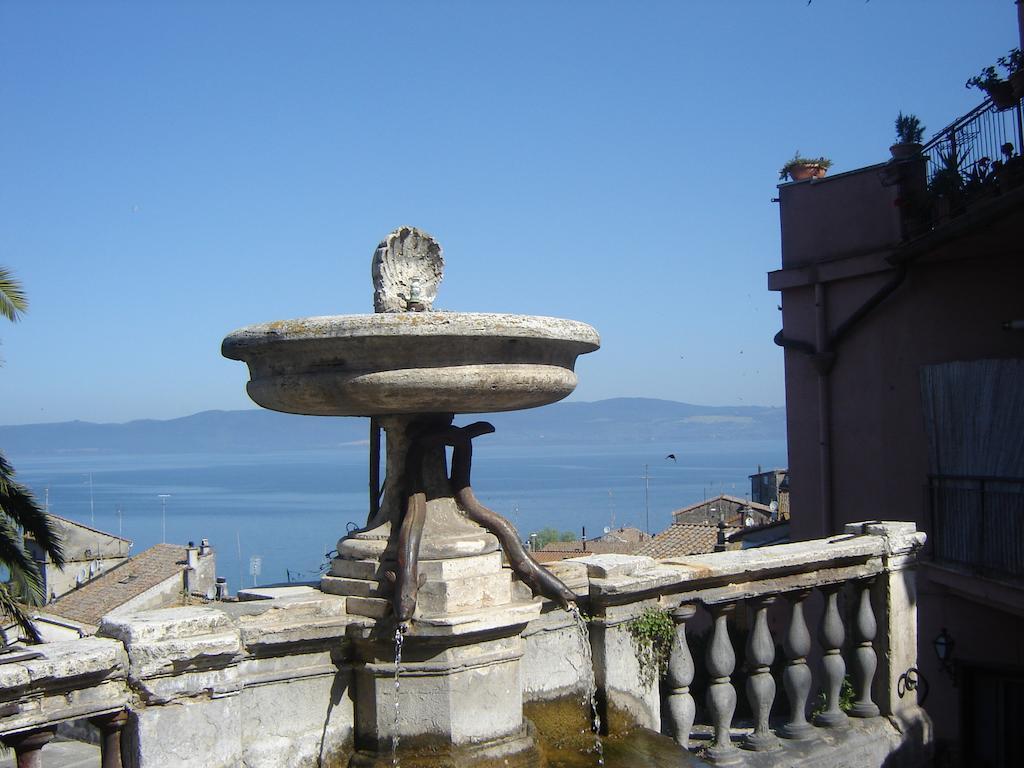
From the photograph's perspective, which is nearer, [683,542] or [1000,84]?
[1000,84]

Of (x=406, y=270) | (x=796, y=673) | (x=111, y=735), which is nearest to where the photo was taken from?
(x=111, y=735)

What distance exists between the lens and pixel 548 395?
4.11 m

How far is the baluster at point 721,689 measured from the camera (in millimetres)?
4590

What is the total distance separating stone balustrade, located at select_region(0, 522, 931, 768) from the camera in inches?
125

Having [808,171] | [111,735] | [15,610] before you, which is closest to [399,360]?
[111,735]

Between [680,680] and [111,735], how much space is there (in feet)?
8.19

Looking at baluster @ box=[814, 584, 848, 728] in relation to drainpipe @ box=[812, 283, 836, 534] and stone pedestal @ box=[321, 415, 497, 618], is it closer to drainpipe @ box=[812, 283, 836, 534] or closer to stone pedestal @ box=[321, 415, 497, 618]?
stone pedestal @ box=[321, 415, 497, 618]

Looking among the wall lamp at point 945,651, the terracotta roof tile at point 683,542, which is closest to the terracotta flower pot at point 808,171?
the wall lamp at point 945,651

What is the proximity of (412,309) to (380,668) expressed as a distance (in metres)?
1.49

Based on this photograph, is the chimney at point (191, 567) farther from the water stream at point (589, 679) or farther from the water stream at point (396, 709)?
the water stream at point (396, 709)

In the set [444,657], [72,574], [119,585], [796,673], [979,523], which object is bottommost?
[72,574]

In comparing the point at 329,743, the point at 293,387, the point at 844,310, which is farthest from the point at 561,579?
the point at 844,310

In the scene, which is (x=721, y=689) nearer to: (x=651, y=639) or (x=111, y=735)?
(x=651, y=639)

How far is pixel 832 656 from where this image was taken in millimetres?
5062
